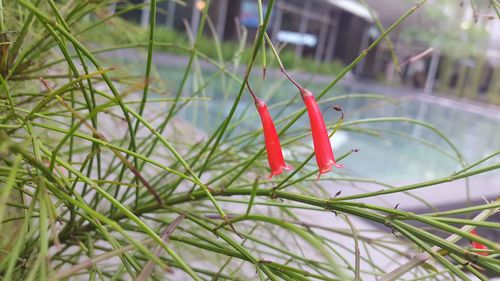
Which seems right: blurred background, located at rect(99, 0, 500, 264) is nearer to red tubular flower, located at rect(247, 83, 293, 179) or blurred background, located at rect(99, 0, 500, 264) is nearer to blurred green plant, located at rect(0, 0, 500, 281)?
blurred green plant, located at rect(0, 0, 500, 281)

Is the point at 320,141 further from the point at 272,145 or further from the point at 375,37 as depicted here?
the point at 375,37

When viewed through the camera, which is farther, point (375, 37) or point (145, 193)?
point (375, 37)

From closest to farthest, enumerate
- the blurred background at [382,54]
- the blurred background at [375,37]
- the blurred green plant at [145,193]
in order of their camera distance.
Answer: the blurred green plant at [145,193] → the blurred background at [382,54] → the blurred background at [375,37]

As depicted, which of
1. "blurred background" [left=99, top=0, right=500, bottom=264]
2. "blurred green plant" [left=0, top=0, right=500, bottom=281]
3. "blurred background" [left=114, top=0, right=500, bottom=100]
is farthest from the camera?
"blurred background" [left=114, top=0, right=500, bottom=100]

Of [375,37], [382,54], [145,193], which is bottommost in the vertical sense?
[145,193]

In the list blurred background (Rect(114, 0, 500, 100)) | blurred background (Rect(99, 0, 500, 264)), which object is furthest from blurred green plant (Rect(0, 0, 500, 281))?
blurred background (Rect(114, 0, 500, 100))

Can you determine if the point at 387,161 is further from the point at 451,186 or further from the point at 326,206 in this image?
the point at 326,206

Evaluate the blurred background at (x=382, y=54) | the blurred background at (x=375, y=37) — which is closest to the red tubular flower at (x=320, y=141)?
the blurred background at (x=382, y=54)

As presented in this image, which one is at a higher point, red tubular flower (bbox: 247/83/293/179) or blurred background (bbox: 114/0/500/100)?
blurred background (bbox: 114/0/500/100)

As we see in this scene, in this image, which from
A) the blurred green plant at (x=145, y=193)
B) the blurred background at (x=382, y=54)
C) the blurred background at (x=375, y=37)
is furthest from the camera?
the blurred background at (x=375, y=37)

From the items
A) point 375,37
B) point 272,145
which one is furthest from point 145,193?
point 375,37

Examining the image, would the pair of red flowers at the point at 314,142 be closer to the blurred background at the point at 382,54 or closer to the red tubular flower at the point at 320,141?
the red tubular flower at the point at 320,141

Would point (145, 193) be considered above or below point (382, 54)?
below
